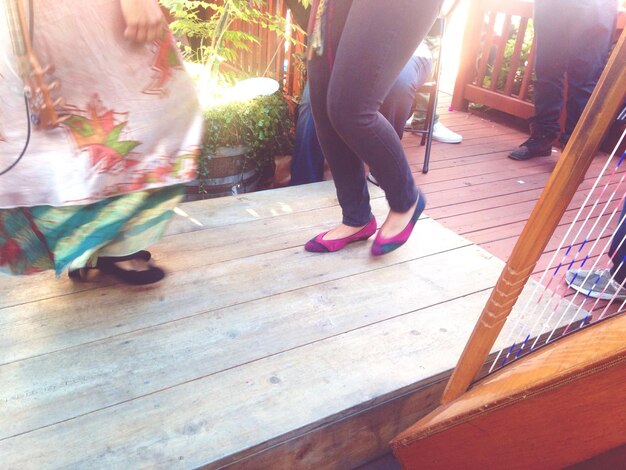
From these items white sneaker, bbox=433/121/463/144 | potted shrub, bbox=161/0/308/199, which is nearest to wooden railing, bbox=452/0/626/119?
white sneaker, bbox=433/121/463/144

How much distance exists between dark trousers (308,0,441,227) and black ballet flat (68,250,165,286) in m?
0.65

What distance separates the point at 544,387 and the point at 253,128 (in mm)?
1992

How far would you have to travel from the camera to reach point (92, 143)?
1143 millimetres

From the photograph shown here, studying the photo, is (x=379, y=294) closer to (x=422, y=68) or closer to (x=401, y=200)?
(x=401, y=200)

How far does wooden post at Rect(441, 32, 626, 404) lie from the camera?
0.73m

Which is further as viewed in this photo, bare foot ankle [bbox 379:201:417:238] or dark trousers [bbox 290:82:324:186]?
dark trousers [bbox 290:82:324:186]

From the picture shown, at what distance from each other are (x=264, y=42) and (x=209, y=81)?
95 cm

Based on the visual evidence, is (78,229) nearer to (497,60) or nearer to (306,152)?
(306,152)

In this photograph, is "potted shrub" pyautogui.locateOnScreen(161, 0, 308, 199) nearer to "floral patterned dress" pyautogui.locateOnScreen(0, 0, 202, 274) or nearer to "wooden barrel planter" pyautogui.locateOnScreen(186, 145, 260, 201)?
"wooden barrel planter" pyautogui.locateOnScreen(186, 145, 260, 201)

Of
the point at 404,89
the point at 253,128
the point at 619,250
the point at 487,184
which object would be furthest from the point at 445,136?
the point at 619,250

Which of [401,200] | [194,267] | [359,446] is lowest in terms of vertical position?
[359,446]

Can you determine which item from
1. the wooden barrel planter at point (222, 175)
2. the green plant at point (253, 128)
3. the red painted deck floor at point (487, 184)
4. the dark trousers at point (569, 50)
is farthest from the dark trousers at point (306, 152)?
the dark trousers at point (569, 50)

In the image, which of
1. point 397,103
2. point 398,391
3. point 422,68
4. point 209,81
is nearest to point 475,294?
point 398,391

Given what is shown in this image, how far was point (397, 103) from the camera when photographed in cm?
245
